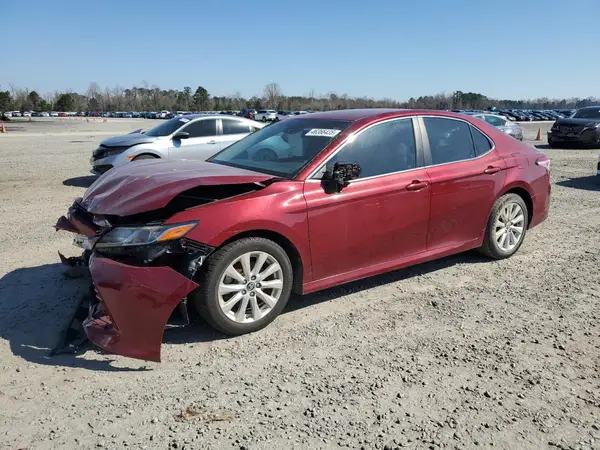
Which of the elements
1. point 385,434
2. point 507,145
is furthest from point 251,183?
point 507,145

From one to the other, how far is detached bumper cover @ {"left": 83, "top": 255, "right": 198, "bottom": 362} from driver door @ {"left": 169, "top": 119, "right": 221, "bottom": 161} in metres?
8.20

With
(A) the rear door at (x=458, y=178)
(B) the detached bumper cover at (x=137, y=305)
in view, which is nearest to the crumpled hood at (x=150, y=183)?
(B) the detached bumper cover at (x=137, y=305)

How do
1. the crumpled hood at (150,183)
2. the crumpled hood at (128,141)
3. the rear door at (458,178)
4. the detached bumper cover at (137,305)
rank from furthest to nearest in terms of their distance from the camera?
the crumpled hood at (128,141) → the rear door at (458,178) → the crumpled hood at (150,183) → the detached bumper cover at (137,305)

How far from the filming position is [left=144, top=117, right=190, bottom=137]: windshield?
37.3 feet

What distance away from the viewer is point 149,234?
3484mm

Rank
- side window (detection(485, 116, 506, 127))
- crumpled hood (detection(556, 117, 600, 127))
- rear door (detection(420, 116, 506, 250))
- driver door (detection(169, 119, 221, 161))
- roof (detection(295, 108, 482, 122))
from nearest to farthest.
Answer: roof (detection(295, 108, 482, 122))
rear door (detection(420, 116, 506, 250))
driver door (detection(169, 119, 221, 161))
crumpled hood (detection(556, 117, 600, 127))
side window (detection(485, 116, 506, 127))

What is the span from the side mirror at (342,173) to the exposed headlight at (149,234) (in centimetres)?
121

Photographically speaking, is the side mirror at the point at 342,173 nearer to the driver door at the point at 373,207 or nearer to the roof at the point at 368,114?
the driver door at the point at 373,207

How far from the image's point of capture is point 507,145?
5523 mm

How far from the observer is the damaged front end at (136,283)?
128 inches

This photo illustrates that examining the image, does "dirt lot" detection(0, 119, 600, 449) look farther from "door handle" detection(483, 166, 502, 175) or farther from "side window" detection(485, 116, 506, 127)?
"side window" detection(485, 116, 506, 127)

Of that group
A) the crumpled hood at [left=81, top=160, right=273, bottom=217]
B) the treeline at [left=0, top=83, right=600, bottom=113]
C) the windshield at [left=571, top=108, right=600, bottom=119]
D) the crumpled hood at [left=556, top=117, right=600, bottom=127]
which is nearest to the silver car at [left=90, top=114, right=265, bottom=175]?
the crumpled hood at [left=81, top=160, right=273, bottom=217]

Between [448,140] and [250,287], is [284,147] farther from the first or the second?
[448,140]

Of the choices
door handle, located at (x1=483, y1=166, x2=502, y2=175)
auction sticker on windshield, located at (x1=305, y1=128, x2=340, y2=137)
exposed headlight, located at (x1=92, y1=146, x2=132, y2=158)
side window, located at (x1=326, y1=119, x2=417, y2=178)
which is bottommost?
exposed headlight, located at (x1=92, y1=146, x2=132, y2=158)
